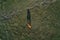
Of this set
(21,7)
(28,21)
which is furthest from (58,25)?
(21,7)

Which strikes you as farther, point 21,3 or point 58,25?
point 21,3

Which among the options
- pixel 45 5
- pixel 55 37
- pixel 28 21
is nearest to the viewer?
pixel 55 37

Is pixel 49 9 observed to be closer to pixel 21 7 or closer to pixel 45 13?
pixel 45 13

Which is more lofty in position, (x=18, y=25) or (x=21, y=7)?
(x=21, y=7)

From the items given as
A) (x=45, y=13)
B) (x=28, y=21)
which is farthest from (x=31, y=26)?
(x=45, y=13)

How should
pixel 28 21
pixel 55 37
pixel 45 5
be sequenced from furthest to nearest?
pixel 45 5
pixel 28 21
pixel 55 37

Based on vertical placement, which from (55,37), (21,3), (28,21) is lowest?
(55,37)
